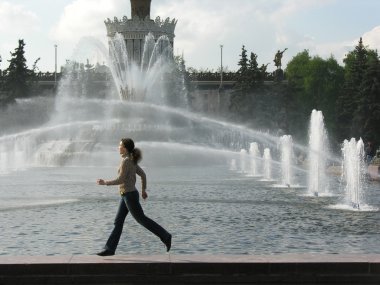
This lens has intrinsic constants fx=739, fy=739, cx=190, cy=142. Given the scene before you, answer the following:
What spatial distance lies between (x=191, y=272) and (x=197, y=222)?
20.6ft

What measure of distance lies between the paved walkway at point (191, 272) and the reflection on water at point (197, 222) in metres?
2.43

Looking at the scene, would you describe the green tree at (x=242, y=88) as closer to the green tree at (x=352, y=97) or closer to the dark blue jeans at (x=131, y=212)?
the green tree at (x=352, y=97)

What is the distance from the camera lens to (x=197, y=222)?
15.3 m

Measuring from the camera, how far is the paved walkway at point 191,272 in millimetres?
8898

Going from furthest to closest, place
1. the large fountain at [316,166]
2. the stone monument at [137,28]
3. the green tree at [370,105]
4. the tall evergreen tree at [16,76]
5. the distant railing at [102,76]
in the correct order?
the distant railing at [102,76], the tall evergreen tree at [16,76], the stone monument at [137,28], the green tree at [370,105], the large fountain at [316,166]

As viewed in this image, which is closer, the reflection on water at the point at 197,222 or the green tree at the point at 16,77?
the reflection on water at the point at 197,222

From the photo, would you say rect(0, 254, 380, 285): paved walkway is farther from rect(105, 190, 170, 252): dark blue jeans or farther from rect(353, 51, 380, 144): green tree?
rect(353, 51, 380, 144): green tree

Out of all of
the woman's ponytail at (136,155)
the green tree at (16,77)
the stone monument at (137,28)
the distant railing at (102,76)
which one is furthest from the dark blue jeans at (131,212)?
the distant railing at (102,76)

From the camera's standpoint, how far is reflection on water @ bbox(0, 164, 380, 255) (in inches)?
476

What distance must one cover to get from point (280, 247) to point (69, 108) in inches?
2367

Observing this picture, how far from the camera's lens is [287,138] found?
113 feet

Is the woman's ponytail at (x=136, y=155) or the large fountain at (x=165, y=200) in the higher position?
the woman's ponytail at (x=136, y=155)

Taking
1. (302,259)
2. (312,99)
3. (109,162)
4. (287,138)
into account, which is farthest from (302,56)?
(302,259)

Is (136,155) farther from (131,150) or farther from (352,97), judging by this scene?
(352,97)
